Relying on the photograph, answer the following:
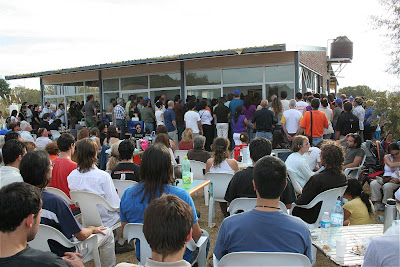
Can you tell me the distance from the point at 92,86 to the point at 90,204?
12362 mm

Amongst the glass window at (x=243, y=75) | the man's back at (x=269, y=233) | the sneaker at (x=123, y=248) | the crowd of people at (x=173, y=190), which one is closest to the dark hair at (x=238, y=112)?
the crowd of people at (x=173, y=190)

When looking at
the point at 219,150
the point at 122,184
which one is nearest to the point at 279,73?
the point at 219,150

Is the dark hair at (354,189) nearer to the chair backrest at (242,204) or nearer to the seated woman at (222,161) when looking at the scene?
the chair backrest at (242,204)

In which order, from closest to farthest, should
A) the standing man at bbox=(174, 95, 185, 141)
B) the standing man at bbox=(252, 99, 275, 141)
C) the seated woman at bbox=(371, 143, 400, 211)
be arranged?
the seated woman at bbox=(371, 143, 400, 211)
the standing man at bbox=(252, 99, 275, 141)
the standing man at bbox=(174, 95, 185, 141)

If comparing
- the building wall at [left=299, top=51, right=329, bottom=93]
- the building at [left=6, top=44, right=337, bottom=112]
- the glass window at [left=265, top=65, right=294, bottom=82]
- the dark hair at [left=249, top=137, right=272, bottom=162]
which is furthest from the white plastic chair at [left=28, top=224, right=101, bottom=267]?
the building wall at [left=299, top=51, right=329, bottom=93]

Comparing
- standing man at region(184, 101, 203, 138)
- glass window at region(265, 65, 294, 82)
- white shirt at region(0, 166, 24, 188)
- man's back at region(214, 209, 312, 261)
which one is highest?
glass window at region(265, 65, 294, 82)

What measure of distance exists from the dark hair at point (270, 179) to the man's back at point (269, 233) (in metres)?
0.12

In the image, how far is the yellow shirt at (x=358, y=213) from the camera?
3531 millimetres

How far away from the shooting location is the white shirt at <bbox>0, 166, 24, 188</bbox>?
326cm

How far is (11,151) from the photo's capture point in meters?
3.60

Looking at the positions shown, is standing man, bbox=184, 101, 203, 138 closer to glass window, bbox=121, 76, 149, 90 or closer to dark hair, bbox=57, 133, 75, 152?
glass window, bbox=121, 76, 149, 90

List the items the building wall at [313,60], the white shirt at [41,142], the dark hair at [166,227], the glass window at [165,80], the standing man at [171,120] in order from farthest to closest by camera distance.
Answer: the glass window at [165,80], the building wall at [313,60], the standing man at [171,120], the white shirt at [41,142], the dark hair at [166,227]

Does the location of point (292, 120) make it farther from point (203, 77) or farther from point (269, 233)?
point (269, 233)

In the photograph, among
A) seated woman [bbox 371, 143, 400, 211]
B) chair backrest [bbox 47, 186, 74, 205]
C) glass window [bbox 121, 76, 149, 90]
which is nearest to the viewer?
chair backrest [bbox 47, 186, 74, 205]
